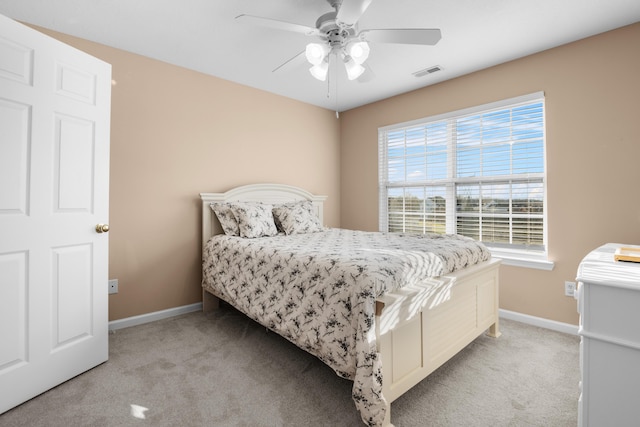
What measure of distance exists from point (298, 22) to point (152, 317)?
2.85 m

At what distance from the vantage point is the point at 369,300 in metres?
1.45

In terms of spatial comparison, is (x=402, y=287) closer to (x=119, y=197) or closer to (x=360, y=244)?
(x=360, y=244)

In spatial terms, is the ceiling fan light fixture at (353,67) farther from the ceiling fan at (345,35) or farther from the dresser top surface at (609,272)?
the dresser top surface at (609,272)

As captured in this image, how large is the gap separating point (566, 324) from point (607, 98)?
188 centimetres

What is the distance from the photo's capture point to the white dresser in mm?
1006

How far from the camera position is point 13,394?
165 cm

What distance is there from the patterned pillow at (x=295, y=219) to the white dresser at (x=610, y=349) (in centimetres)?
244

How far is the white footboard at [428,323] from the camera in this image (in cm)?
150

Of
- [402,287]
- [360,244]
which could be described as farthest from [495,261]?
[402,287]

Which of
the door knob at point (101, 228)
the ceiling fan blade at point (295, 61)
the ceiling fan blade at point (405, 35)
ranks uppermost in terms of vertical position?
the ceiling fan blade at point (295, 61)

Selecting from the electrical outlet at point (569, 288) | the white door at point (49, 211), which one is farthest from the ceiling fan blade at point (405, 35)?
the electrical outlet at point (569, 288)

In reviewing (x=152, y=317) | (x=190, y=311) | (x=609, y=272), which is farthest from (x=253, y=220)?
(x=609, y=272)

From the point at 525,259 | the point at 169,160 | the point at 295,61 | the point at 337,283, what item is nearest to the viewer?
the point at 337,283

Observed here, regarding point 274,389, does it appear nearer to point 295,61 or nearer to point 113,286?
point 113,286
